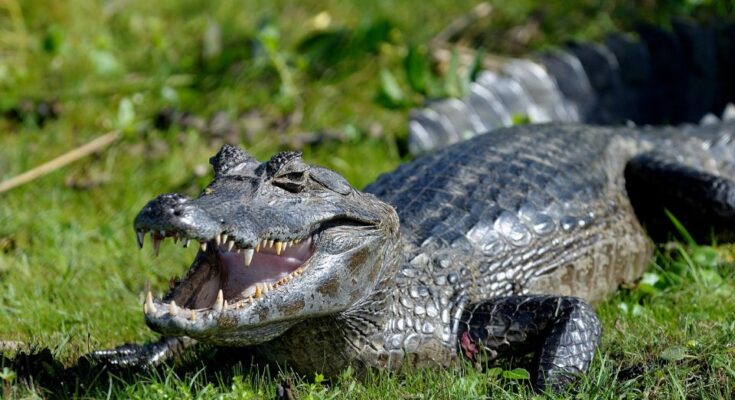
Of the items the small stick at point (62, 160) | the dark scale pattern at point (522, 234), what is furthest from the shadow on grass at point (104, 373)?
the small stick at point (62, 160)

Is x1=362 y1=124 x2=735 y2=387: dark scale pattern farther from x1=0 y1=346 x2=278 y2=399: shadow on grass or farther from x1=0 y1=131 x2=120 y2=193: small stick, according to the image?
x1=0 y1=131 x2=120 y2=193: small stick

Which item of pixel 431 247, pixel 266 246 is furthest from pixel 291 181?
pixel 431 247

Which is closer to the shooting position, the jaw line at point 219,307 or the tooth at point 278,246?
the jaw line at point 219,307

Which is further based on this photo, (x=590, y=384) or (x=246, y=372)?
(x=246, y=372)

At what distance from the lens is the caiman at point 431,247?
11.4 ft

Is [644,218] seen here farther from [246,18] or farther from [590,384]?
[246,18]

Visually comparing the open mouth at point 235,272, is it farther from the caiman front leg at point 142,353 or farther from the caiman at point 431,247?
the caiman front leg at point 142,353

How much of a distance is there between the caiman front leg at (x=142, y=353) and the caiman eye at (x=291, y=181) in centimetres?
101

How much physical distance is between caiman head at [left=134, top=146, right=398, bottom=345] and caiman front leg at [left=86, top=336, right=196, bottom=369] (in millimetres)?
699

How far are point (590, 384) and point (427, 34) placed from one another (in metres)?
5.16

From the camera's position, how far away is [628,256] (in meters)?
4.94

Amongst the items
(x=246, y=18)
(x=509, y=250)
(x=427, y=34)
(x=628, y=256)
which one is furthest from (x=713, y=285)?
(x=246, y=18)

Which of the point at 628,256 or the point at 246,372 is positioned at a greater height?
the point at 246,372

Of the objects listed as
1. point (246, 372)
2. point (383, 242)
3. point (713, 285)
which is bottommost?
point (713, 285)
